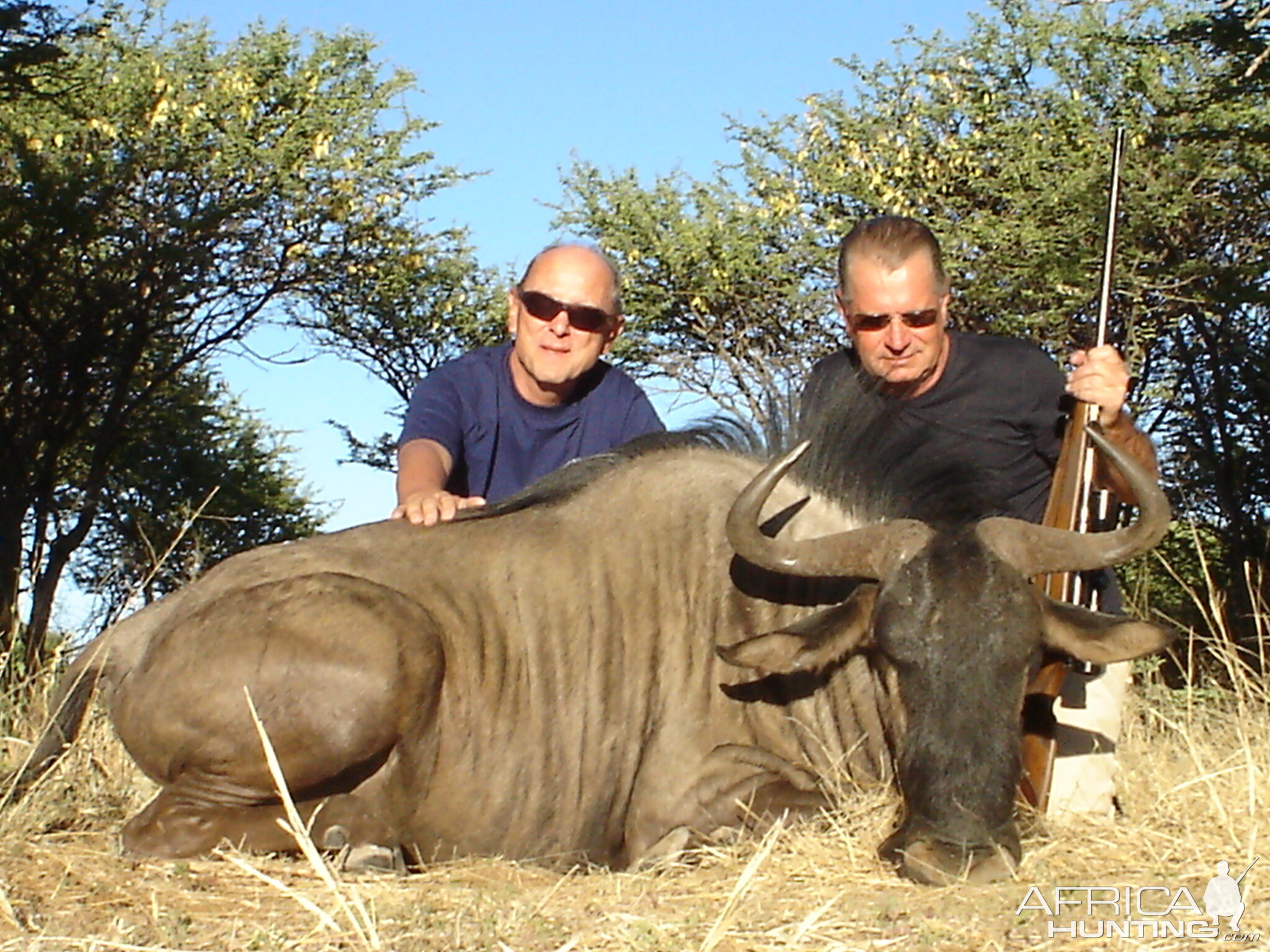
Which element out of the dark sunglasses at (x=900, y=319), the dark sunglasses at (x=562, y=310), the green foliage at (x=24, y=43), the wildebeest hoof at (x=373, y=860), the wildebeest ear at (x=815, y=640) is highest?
the green foliage at (x=24, y=43)

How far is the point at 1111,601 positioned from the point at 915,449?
93cm

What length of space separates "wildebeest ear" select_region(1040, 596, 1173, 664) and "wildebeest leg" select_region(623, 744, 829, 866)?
808mm

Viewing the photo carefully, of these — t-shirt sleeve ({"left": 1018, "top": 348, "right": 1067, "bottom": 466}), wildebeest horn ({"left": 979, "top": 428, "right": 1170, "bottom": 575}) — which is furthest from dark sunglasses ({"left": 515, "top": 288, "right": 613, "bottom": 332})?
wildebeest horn ({"left": 979, "top": 428, "right": 1170, "bottom": 575})

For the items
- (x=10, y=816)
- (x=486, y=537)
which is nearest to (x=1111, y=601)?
(x=486, y=537)

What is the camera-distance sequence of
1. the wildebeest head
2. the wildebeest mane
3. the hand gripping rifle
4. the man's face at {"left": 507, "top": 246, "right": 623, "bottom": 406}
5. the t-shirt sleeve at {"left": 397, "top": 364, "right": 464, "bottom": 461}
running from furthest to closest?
the man's face at {"left": 507, "top": 246, "right": 623, "bottom": 406}, the t-shirt sleeve at {"left": 397, "top": 364, "right": 464, "bottom": 461}, the wildebeest mane, the hand gripping rifle, the wildebeest head

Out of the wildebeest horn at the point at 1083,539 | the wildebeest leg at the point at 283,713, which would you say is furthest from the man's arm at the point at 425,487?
the wildebeest horn at the point at 1083,539

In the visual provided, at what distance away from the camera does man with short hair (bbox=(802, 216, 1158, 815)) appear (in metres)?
4.69

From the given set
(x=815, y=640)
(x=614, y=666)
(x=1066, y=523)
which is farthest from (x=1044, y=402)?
(x=614, y=666)

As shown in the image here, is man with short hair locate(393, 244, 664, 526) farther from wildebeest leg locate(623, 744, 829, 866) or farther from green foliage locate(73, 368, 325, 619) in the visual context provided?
green foliage locate(73, 368, 325, 619)

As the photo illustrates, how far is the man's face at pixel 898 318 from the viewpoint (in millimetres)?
4738

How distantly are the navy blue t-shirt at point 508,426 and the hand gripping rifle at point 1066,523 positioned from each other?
150 cm

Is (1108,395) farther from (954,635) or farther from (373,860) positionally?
(373,860)

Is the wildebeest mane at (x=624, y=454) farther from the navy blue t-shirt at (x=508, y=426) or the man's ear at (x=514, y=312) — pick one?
the man's ear at (x=514, y=312)

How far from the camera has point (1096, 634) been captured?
398cm
